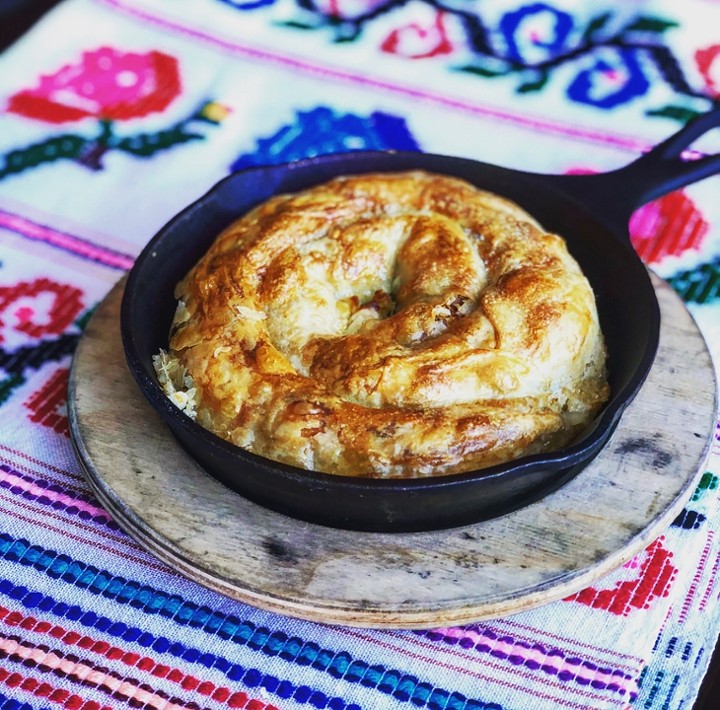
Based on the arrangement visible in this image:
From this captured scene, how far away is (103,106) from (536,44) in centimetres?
146

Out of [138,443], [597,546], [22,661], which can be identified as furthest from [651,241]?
[22,661]

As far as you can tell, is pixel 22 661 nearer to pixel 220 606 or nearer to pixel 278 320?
pixel 220 606

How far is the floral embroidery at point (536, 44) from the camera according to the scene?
123 inches

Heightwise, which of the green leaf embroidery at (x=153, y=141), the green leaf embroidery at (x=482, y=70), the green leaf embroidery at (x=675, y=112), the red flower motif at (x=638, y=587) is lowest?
the green leaf embroidery at (x=153, y=141)

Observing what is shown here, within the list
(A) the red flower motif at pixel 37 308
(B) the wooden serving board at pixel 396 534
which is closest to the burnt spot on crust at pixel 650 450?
(B) the wooden serving board at pixel 396 534

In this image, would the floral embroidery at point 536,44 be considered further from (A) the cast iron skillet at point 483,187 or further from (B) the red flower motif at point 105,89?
(A) the cast iron skillet at point 483,187

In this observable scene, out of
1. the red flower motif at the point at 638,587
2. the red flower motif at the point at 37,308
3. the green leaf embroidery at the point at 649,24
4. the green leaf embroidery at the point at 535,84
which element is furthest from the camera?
the green leaf embroidery at the point at 649,24

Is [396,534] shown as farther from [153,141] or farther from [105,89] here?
[105,89]

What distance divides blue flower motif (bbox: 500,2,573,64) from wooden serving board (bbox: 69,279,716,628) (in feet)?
5.61

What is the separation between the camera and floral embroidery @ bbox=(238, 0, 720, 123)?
3121mm

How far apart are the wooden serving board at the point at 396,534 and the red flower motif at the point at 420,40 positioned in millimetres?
1752

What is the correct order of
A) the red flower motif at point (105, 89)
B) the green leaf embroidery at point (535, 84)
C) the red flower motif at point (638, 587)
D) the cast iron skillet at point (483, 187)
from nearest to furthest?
the cast iron skillet at point (483, 187) < the red flower motif at point (638, 587) < the red flower motif at point (105, 89) < the green leaf embroidery at point (535, 84)

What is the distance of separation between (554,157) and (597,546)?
1567 mm

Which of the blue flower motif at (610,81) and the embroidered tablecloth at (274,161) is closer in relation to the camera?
the embroidered tablecloth at (274,161)
